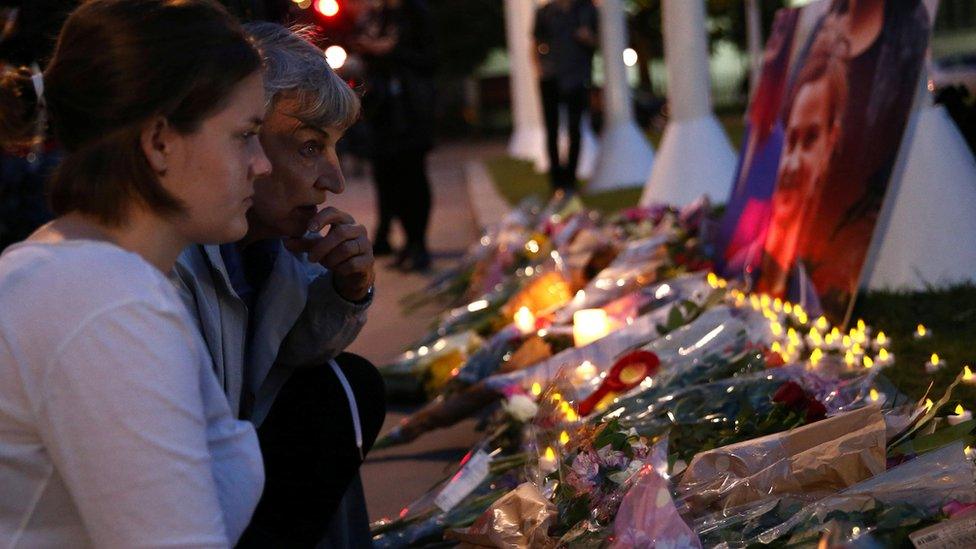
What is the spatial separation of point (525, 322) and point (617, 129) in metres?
7.58

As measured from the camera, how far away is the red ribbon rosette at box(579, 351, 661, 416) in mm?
3818

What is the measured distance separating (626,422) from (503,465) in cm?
41

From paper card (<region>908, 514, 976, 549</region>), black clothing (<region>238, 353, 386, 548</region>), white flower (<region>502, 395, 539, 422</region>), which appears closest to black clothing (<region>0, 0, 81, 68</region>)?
black clothing (<region>238, 353, 386, 548</region>)

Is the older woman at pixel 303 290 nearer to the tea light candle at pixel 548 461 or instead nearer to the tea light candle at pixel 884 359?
the tea light candle at pixel 548 461

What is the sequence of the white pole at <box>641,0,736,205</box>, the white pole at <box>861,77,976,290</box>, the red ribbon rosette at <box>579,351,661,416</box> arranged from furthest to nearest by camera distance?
1. the white pole at <box>641,0,736,205</box>
2. the white pole at <box>861,77,976,290</box>
3. the red ribbon rosette at <box>579,351,661,416</box>

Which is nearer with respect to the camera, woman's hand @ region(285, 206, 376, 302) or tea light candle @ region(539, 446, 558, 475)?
woman's hand @ region(285, 206, 376, 302)

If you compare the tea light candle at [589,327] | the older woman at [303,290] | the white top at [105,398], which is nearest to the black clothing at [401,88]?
the tea light candle at [589,327]

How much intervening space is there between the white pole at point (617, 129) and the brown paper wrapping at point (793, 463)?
9.13m

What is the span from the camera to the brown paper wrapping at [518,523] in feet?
9.03

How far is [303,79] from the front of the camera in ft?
8.99

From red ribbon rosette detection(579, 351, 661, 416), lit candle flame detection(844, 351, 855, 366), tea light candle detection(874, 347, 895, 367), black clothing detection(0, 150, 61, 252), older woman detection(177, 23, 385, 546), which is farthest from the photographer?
black clothing detection(0, 150, 61, 252)

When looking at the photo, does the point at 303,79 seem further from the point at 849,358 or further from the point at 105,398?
the point at 849,358

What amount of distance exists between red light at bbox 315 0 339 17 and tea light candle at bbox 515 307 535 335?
6.28 meters

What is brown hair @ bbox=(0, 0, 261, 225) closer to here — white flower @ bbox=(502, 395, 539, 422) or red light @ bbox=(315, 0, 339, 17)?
white flower @ bbox=(502, 395, 539, 422)
